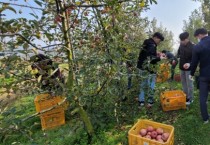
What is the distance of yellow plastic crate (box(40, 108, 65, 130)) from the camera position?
5.17 metres

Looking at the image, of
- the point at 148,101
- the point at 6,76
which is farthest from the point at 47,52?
the point at 148,101

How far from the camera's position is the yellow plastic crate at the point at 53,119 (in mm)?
5168

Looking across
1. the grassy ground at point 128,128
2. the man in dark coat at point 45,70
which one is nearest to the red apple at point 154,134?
the grassy ground at point 128,128

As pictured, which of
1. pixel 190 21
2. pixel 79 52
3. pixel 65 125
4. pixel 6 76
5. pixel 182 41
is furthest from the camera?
pixel 190 21

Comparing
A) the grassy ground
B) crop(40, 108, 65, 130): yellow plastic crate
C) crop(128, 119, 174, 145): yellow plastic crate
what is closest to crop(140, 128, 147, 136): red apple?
crop(128, 119, 174, 145): yellow plastic crate

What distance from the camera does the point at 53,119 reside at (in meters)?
5.23

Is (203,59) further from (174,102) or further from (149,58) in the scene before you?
(174,102)

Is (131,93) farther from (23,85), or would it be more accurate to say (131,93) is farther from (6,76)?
(6,76)

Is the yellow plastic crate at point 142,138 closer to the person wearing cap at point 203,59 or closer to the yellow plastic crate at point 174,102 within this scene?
the person wearing cap at point 203,59

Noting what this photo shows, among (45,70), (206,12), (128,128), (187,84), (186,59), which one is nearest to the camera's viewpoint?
(45,70)

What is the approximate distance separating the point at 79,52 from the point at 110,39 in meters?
0.53

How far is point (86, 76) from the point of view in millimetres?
3154

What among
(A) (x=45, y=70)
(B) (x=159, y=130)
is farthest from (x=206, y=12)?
(A) (x=45, y=70)

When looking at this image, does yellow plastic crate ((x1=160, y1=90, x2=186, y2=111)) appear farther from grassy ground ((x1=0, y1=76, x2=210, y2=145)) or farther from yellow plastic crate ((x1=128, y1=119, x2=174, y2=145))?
yellow plastic crate ((x1=128, y1=119, x2=174, y2=145))
